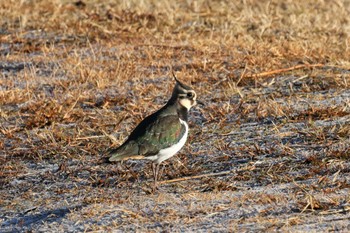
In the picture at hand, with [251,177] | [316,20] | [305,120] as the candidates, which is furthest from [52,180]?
[316,20]

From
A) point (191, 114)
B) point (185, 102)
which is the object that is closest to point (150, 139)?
point (185, 102)

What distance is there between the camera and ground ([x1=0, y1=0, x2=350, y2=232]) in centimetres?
659

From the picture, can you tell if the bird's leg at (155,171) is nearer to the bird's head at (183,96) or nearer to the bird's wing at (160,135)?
the bird's wing at (160,135)

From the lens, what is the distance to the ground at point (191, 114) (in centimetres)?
659

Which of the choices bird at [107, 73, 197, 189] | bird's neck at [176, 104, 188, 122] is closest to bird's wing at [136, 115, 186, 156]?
bird at [107, 73, 197, 189]

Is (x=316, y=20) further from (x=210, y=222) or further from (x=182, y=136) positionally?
(x=210, y=222)

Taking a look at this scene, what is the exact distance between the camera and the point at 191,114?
9148 millimetres

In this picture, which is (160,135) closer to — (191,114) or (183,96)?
(183,96)

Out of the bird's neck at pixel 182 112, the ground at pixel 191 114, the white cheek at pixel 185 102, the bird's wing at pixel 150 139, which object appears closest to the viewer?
the ground at pixel 191 114

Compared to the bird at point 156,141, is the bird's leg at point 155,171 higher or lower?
lower

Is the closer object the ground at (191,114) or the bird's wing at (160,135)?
the ground at (191,114)

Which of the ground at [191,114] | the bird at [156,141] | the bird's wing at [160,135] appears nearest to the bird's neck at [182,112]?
the bird at [156,141]

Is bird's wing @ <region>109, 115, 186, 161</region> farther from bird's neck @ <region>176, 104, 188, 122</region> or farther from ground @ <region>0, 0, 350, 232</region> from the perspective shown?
ground @ <region>0, 0, 350, 232</region>

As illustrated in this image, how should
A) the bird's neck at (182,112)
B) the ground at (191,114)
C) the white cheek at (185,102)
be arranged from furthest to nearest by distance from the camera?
the white cheek at (185,102)
the bird's neck at (182,112)
the ground at (191,114)
